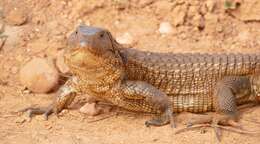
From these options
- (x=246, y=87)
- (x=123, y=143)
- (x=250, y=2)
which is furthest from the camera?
(x=250, y=2)

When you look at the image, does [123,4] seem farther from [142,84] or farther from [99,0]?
[142,84]

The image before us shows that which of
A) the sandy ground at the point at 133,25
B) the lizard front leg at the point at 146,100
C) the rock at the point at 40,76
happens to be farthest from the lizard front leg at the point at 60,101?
the sandy ground at the point at 133,25

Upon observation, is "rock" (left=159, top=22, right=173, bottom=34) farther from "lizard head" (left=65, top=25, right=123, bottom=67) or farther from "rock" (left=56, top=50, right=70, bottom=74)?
"lizard head" (left=65, top=25, right=123, bottom=67)

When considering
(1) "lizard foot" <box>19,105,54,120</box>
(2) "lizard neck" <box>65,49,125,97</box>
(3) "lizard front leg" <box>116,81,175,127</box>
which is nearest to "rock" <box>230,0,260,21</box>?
(3) "lizard front leg" <box>116,81,175,127</box>

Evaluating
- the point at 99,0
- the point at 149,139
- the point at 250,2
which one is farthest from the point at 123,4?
the point at 149,139

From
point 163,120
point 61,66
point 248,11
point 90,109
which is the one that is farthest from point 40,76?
point 248,11

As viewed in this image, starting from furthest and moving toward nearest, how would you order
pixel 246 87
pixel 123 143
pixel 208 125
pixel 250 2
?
pixel 250 2 < pixel 246 87 < pixel 208 125 < pixel 123 143
